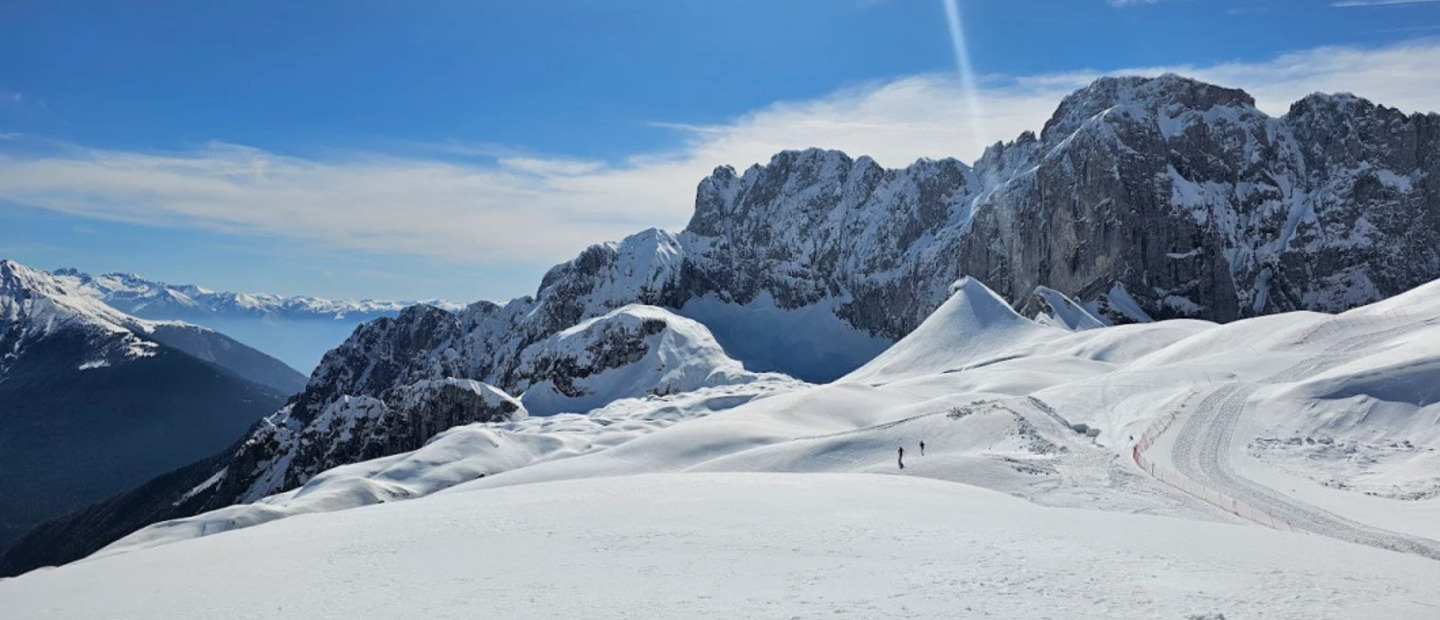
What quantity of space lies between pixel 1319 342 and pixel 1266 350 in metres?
4.34

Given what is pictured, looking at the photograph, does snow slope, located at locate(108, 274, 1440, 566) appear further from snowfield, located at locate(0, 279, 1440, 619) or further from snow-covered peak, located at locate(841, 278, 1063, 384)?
snow-covered peak, located at locate(841, 278, 1063, 384)

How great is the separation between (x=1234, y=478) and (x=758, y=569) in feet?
104

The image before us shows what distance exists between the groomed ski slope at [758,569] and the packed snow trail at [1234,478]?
19.8 feet

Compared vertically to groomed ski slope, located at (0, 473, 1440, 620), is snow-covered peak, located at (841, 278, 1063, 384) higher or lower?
higher

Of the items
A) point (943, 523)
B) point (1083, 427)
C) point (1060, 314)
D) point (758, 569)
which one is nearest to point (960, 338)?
point (1060, 314)

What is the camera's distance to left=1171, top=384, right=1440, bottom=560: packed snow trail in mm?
30391

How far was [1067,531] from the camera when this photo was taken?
26266mm

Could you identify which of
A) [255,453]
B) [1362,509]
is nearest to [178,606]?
[1362,509]

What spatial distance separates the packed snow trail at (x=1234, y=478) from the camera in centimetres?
3039

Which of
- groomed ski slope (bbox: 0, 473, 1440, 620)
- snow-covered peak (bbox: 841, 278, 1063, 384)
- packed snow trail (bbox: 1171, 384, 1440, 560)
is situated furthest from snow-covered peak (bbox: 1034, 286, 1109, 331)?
groomed ski slope (bbox: 0, 473, 1440, 620)

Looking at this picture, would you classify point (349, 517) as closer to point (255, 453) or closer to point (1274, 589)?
point (1274, 589)

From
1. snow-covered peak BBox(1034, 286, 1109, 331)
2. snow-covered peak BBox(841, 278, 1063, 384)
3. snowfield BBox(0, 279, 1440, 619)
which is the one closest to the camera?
snowfield BBox(0, 279, 1440, 619)

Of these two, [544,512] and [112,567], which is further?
[544,512]

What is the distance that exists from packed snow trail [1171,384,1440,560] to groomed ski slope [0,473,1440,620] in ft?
19.8
